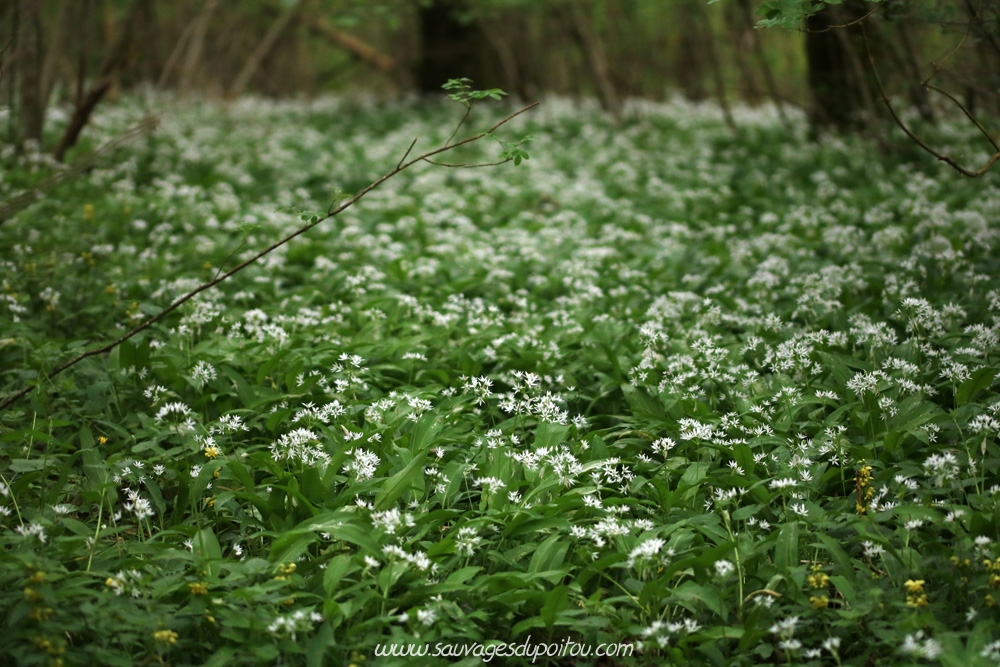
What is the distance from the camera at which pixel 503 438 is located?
3.47 metres

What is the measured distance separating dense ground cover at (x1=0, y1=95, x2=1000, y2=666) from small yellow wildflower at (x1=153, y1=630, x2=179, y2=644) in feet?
0.10

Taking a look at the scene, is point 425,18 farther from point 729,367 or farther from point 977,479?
point 977,479

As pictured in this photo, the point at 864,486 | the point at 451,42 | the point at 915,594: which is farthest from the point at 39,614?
the point at 451,42

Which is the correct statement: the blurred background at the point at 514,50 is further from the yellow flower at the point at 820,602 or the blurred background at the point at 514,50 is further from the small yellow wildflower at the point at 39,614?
the small yellow wildflower at the point at 39,614

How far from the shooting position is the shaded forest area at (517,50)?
7312 millimetres

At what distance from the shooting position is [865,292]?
486cm

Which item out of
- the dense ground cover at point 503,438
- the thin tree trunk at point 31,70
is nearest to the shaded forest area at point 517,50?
the thin tree trunk at point 31,70

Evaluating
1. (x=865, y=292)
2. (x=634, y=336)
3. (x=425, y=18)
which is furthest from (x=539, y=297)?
(x=425, y=18)

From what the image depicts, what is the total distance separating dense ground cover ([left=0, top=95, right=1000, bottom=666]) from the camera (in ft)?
7.97

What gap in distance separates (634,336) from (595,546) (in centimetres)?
193

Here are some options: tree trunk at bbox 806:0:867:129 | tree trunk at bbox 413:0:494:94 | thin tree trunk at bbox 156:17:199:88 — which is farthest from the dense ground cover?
tree trunk at bbox 413:0:494:94

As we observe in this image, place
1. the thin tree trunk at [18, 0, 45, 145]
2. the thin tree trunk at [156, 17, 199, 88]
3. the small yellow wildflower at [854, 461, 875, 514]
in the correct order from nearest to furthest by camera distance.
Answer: the small yellow wildflower at [854, 461, 875, 514] < the thin tree trunk at [18, 0, 45, 145] < the thin tree trunk at [156, 17, 199, 88]

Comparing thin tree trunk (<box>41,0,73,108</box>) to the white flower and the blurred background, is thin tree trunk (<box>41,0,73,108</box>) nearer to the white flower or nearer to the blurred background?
the blurred background

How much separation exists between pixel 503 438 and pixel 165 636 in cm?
165
